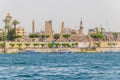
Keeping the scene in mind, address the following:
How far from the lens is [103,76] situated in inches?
2279

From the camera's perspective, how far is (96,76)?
2282 inches

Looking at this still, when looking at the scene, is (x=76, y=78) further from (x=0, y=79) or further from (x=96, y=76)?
(x=0, y=79)

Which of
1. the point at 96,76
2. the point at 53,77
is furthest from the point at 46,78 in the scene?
the point at 96,76

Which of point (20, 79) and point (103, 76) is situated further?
point (103, 76)

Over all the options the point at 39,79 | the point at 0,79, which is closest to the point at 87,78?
the point at 39,79

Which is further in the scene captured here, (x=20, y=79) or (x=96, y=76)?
(x=96, y=76)

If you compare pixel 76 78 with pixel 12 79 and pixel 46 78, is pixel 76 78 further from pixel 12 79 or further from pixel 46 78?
pixel 12 79

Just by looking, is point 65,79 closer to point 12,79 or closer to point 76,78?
point 76,78

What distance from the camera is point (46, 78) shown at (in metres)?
55.5

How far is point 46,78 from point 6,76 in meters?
4.18

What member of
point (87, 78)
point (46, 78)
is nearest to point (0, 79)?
point (46, 78)

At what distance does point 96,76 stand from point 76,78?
9.66 feet

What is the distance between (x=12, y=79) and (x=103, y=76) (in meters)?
9.73

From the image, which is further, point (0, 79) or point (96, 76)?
point (96, 76)
